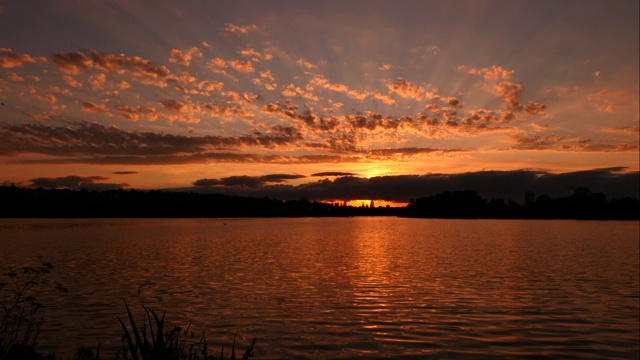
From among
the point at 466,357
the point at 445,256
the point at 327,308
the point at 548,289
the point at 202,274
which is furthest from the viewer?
the point at 445,256

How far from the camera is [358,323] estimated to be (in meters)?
22.8

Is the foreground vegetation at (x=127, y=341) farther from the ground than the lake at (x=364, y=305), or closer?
farther from the ground

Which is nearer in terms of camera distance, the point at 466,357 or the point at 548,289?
the point at 466,357

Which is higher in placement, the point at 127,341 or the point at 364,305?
the point at 127,341

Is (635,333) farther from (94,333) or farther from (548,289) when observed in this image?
(94,333)

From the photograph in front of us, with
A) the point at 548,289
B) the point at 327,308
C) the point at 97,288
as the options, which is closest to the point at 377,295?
the point at 327,308

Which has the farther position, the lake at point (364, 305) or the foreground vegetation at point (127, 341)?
the lake at point (364, 305)

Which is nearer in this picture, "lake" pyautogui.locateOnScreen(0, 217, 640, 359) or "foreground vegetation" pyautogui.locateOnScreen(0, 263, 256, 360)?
"foreground vegetation" pyautogui.locateOnScreen(0, 263, 256, 360)

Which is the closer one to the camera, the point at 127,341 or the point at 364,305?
the point at 127,341

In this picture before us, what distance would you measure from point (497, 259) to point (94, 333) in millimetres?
45462

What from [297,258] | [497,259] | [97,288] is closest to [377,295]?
[97,288]

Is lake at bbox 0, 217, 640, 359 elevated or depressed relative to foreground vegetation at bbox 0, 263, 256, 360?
depressed

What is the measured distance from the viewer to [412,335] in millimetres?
20516

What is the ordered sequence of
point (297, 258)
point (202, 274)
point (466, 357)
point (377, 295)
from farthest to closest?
point (297, 258) → point (202, 274) → point (377, 295) → point (466, 357)
